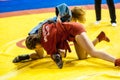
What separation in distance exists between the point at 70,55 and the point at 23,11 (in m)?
3.03

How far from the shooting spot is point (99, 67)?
10.2 ft

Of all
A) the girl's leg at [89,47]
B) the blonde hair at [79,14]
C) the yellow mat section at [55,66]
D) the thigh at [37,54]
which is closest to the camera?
the yellow mat section at [55,66]

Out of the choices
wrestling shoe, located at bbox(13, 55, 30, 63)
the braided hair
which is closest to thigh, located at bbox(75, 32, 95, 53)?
the braided hair

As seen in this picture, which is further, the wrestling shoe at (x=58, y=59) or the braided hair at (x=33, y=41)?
the braided hair at (x=33, y=41)

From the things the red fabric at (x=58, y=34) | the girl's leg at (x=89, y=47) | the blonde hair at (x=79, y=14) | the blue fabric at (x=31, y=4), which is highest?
the blue fabric at (x=31, y=4)

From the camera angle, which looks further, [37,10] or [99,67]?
[37,10]

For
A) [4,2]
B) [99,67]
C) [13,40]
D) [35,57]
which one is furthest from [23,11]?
[99,67]

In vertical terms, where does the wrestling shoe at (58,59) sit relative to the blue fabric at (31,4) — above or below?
below

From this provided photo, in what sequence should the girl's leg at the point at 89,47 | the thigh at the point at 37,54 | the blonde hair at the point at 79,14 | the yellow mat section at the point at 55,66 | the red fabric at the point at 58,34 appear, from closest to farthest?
the yellow mat section at the point at 55,66, the girl's leg at the point at 89,47, the red fabric at the point at 58,34, the blonde hair at the point at 79,14, the thigh at the point at 37,54

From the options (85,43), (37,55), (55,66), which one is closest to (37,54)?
(37,55)

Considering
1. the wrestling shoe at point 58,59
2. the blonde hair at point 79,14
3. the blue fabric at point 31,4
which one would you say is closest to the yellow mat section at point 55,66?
the wrestling shoe at point 58,59

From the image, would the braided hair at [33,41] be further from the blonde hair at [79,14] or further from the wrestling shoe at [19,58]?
the blonde hair at [79,14]

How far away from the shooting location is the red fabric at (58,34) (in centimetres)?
329

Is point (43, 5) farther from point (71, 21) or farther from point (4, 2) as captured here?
point (71, 21)
